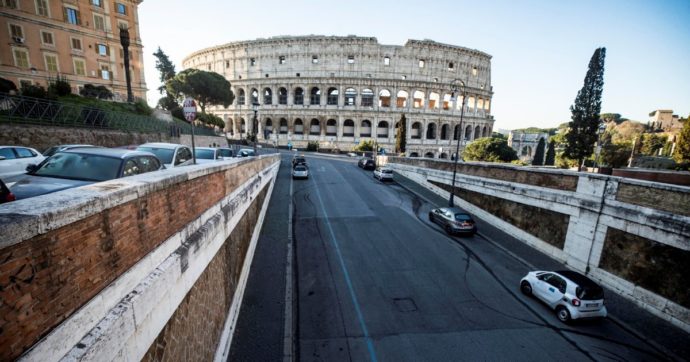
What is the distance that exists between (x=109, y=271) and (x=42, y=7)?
44.3 m

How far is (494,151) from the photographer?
36750mm

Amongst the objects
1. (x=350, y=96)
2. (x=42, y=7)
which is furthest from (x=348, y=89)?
(x=42, y=7)

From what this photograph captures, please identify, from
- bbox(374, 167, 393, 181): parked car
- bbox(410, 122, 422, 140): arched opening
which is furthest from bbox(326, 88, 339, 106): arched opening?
bbox(374, 167, 393, 181): parked car

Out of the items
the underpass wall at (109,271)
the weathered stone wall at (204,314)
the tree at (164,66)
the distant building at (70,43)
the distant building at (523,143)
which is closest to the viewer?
the underpass wall at (109,271)

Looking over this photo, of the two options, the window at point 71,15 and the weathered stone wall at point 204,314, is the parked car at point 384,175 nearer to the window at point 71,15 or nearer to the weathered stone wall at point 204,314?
the weathered stone wall at point 204,314

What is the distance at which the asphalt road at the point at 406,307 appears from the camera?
7.52 m

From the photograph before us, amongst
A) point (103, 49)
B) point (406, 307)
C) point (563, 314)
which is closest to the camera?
point (563, 314)

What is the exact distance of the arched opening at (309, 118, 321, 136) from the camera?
6325cm

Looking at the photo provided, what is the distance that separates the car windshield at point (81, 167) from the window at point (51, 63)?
3727cm

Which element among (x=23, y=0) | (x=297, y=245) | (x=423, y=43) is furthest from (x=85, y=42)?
(x=423, y=43)

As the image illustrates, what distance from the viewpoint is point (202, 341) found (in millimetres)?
5215

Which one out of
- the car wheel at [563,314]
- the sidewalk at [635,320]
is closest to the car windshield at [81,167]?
the car wheel at [563,314]

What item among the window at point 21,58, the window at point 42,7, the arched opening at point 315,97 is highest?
the window at point 42,7

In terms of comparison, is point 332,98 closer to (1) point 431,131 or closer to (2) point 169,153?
(1) point 431,131
